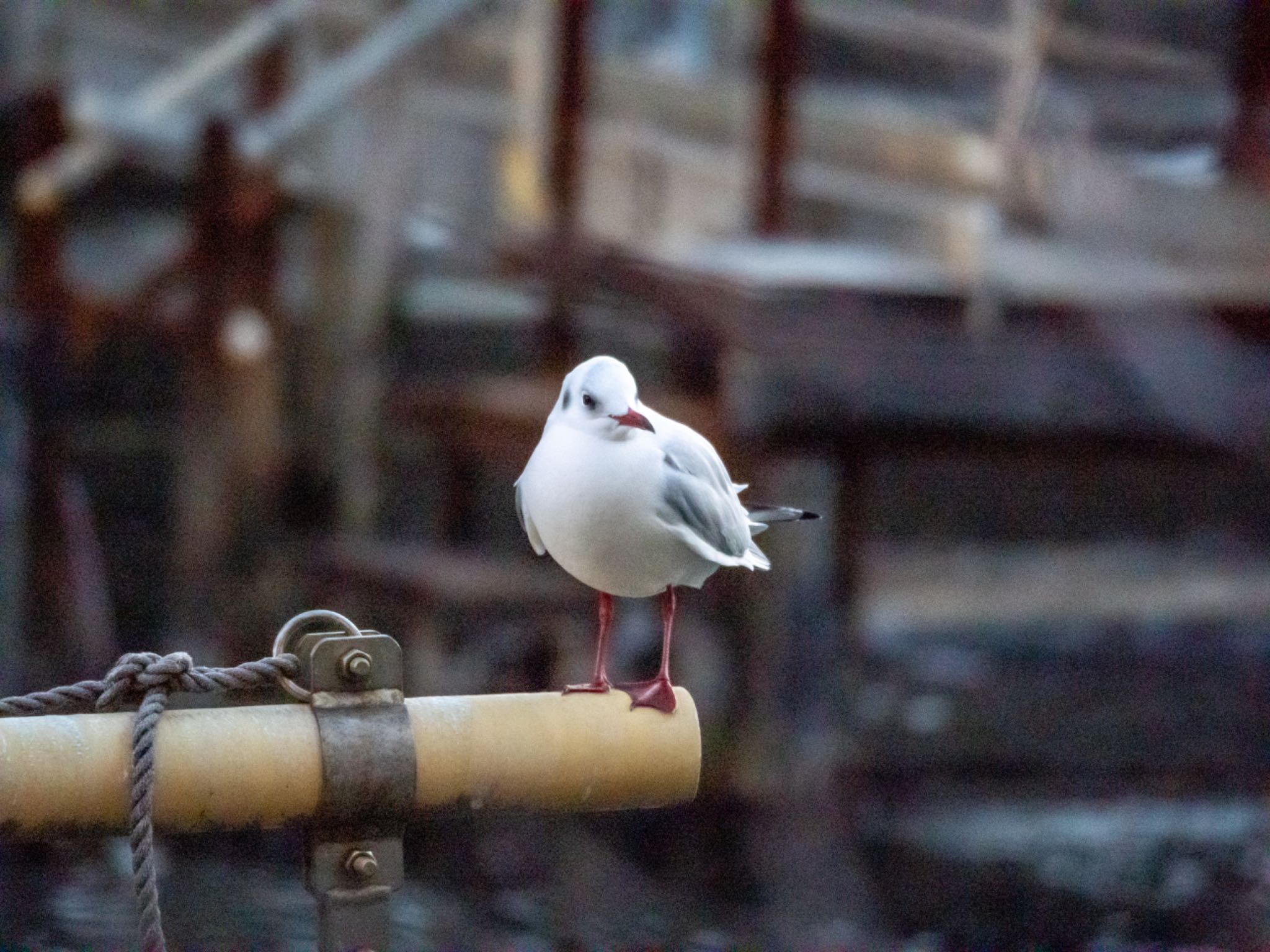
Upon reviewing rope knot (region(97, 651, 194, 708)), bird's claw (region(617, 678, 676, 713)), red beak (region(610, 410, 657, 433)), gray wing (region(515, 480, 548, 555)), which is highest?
red beak (region(610, 410, 657, 433))

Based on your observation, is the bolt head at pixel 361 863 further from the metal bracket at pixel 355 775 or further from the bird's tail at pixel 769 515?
the bird's tail at pixel 769 515

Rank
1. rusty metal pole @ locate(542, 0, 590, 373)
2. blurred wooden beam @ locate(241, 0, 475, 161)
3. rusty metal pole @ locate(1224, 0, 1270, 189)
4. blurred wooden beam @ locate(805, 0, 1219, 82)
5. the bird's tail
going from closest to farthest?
the bird's tail, blurred wooden beam @ locate(805, 0, 1219, 82), rusty metal pole @ locate(1224, 0, 1270, 189), rusty metal pole @ locate(542, 0, 590, 373), blurred wooden beam @ locate(241, 0, 475, 161)

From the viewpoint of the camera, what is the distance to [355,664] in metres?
0.84

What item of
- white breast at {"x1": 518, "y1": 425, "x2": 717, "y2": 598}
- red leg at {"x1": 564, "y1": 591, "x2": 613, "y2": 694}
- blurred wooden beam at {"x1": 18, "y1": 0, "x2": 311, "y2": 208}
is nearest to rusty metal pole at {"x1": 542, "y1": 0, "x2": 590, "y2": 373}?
blurred wooden beam at {"x1": 18, "y1": 0, "x2": 311, "y2": 208}

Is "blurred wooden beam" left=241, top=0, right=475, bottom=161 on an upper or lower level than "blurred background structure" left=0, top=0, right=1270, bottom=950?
upper

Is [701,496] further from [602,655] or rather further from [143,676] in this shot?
[143,676]

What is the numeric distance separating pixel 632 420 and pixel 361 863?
269mm

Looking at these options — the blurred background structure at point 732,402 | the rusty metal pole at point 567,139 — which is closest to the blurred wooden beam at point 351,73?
the blurred background structure at point 732,402

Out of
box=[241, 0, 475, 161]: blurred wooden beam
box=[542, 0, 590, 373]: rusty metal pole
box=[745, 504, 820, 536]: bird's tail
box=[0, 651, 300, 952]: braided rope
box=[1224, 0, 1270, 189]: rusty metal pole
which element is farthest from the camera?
box=[241, 0, 475, 161]: blurred wooden beam

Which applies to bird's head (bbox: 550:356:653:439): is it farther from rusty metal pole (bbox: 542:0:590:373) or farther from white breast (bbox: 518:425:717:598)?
rusty metal pole (bbox: 542:0:590:373)

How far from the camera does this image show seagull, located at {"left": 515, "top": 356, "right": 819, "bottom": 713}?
80 centimetres

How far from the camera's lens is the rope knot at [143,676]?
2.65 ft

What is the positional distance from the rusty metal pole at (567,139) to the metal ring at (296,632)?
2.28m

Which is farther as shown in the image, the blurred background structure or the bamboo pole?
the blurred background structure
